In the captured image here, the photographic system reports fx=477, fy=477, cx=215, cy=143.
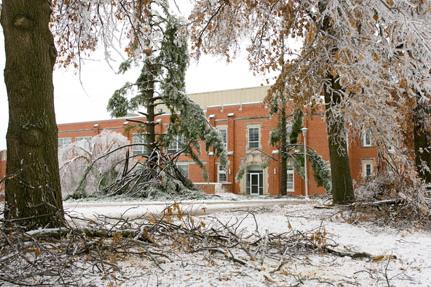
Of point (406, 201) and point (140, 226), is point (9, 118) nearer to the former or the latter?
point (140, 226)

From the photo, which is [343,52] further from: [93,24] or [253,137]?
[253,137]

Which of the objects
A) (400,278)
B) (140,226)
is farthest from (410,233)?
(140,226)

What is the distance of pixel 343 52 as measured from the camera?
814 centimetres

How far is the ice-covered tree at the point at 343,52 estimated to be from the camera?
7680mm

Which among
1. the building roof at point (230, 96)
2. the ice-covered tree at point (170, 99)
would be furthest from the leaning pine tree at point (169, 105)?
the building roof at point (230, 96)

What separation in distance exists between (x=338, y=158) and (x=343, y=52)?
379 cm

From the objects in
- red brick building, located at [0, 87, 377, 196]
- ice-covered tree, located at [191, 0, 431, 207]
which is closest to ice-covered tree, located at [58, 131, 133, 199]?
ice-covered tree, located at [191, 0, 431, 207]

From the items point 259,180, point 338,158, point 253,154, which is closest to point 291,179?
point 259,180

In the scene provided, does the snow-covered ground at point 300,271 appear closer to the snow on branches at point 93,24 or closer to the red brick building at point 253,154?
the snow on branches at point 93,24

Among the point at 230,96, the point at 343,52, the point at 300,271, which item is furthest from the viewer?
the point at 230,96

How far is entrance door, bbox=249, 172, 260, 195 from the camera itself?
1518 inches

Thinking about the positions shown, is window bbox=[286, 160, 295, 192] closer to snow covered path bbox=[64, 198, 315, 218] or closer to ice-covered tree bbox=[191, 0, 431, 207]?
snow covered path bbox=[64, 198, 315, 218]

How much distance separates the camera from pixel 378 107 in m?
9.77

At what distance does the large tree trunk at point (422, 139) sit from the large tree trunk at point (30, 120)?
974 cm
